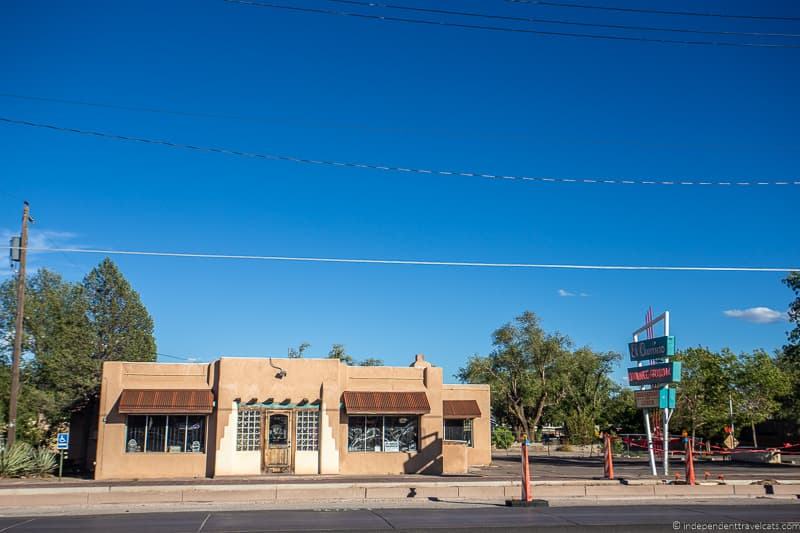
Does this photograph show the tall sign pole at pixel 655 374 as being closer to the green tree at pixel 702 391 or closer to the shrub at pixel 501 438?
the green tree at pixel 702 391

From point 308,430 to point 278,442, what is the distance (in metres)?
1.14

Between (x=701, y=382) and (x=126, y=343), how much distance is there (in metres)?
33.9

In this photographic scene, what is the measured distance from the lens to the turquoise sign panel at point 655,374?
23.9 m

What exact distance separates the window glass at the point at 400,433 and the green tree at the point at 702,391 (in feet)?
66.7

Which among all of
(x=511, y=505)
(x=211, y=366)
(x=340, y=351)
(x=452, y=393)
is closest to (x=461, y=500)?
(x=511, y=505)

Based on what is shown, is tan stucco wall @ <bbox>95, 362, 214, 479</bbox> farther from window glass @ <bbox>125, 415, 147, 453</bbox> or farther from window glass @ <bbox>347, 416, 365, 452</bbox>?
window glass @ <bbox>347, 416, 365, 452</bbox>

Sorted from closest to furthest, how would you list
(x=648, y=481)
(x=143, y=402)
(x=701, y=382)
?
1. (x=648, y=481)
2. (x=143, y=402)
3. (x=701, y=382)

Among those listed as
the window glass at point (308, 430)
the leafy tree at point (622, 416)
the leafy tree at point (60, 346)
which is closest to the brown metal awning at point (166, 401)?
the window glass at point (308, 430)

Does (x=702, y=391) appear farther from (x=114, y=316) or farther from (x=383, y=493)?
(x=114, y=316)

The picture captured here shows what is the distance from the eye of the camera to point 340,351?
76.4m

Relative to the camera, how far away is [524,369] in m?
62.0

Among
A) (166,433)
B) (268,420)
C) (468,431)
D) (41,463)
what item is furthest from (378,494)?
(468,431)

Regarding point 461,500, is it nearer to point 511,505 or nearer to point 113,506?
point 511,505

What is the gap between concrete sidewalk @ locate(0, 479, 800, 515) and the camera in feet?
62.5
